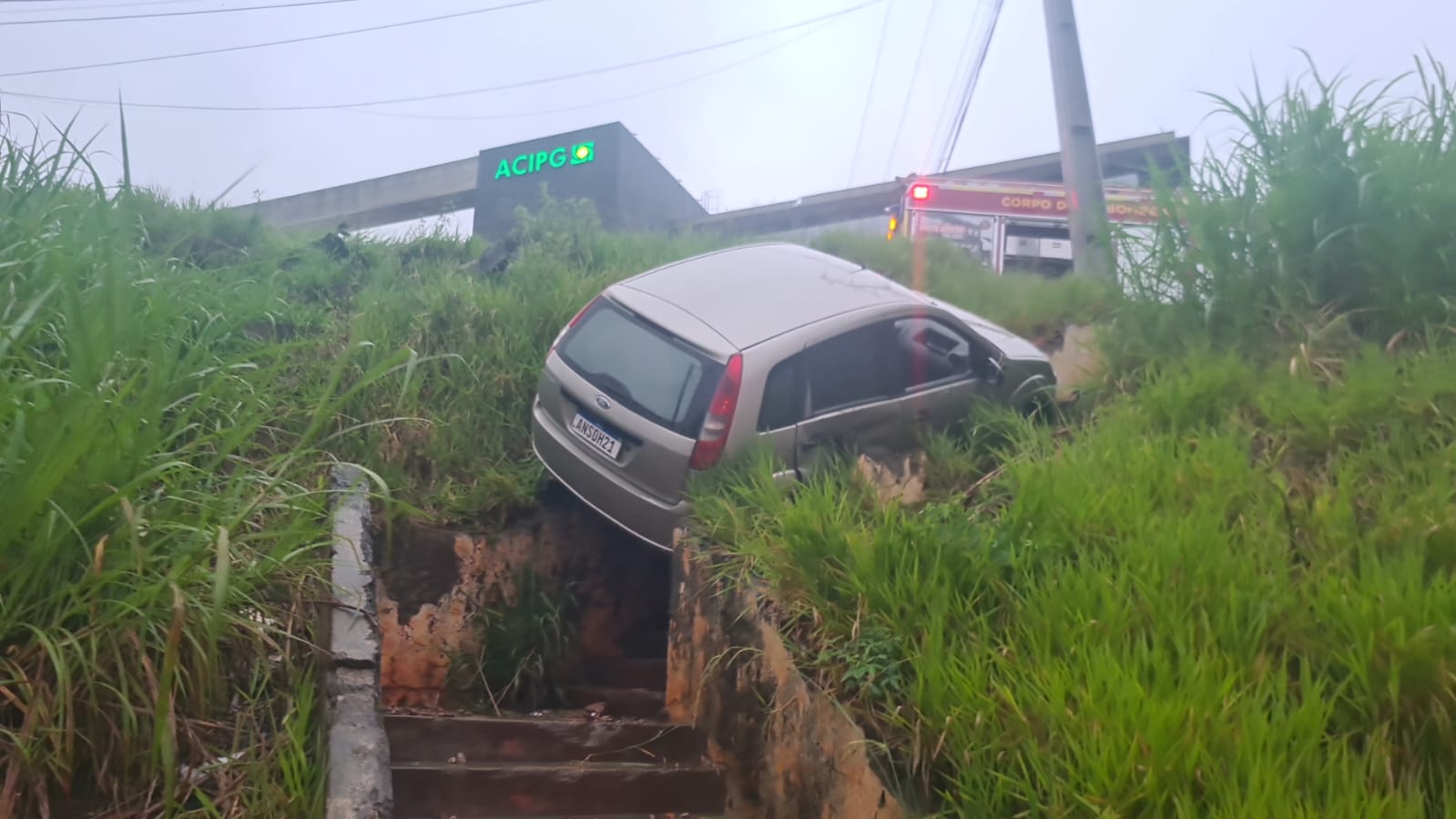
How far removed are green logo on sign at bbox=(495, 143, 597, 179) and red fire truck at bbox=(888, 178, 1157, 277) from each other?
18.6ft

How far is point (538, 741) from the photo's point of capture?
4781 mm

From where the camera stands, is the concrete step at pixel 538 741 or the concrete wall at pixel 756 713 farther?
the concrete step at pixel 538 741

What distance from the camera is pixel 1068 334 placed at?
29.0 ft

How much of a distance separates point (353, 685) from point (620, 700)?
292cm

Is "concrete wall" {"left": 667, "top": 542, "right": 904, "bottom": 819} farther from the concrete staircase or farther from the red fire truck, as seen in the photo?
the red fire truck

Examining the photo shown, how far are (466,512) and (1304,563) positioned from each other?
4.75 m

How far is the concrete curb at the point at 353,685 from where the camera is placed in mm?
3004

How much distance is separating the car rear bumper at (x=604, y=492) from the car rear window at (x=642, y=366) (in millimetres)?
410

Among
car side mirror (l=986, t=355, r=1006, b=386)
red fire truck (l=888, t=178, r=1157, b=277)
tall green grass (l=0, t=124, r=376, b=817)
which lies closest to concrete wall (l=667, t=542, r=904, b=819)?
tall green grass (l=0, t=124, r=376, b=817)

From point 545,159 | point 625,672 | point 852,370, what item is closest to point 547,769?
point 625,672

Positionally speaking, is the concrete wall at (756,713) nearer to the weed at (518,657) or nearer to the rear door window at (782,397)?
the rear door window at (782,397)

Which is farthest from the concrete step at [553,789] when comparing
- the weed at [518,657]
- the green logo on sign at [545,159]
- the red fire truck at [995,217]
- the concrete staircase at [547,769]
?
the green logo on sign at [545,159]

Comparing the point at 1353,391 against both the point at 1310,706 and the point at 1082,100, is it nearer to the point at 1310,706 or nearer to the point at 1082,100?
the point at 1310,706

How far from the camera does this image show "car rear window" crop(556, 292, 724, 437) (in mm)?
5781
